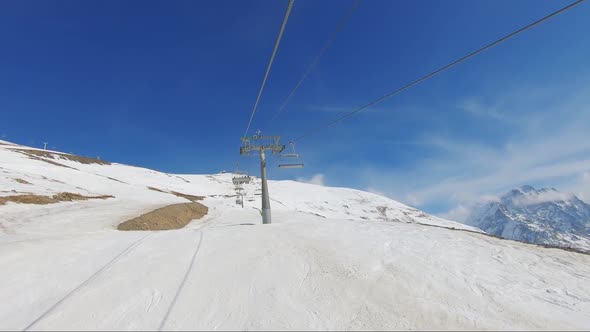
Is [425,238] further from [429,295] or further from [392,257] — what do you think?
[429,295]

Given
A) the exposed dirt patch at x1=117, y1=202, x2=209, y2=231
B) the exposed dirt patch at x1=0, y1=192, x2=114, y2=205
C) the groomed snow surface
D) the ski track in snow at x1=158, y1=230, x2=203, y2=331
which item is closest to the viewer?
the ski track in snow at x1=158, y1=230, x2=203, y2=331

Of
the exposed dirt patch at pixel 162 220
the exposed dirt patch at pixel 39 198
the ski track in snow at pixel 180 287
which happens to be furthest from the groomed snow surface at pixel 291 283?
the exposed dirt patch at pixel 39 198

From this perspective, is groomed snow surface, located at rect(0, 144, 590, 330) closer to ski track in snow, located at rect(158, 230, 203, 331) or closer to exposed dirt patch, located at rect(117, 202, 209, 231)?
ski track in snow, located at rect(158, 230, 203, 331)

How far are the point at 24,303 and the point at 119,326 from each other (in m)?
3.75

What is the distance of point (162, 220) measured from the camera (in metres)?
33.8

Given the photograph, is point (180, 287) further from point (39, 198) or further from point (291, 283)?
point (39, 198)

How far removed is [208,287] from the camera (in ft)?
30.7

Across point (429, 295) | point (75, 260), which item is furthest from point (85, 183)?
point (429, 295)

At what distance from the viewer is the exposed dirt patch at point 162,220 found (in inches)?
1039

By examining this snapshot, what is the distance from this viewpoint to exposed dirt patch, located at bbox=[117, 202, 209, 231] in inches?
1039

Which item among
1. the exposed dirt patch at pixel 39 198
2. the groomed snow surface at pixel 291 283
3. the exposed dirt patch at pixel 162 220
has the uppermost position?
the exposed dirt patch at pixel 39 198

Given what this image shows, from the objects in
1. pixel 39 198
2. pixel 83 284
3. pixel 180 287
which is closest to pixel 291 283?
pixel 180 287

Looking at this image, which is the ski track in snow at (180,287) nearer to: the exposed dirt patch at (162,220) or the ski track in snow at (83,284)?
the ski track in snow at (83,284)

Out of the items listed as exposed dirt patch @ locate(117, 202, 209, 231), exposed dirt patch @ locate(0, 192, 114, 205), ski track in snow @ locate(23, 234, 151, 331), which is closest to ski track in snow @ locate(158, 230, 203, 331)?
ski track in snow @ locate(23, 234, 151, 331)
